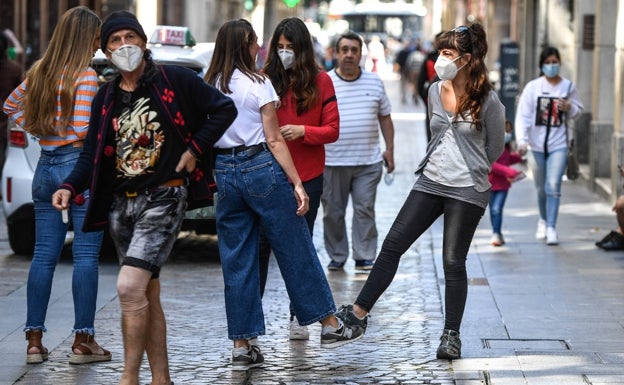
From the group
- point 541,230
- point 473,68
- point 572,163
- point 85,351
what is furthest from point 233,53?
point 541,230

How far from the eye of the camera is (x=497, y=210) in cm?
1231

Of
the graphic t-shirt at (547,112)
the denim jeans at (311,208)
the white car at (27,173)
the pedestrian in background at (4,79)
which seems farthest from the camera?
the pedestrian in background at (4,79)

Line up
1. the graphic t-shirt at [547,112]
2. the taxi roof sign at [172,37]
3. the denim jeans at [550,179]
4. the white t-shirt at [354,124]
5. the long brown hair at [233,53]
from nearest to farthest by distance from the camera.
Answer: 1. the long brown hair at [233,53]
2. the white t-shirt at [354,124]
3. the taxi roof sign at [172,37]
4. the denim jeans at [550,179]
5. the graphic t-shirt at [547,112]

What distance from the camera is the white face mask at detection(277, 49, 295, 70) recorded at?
8.12 meters

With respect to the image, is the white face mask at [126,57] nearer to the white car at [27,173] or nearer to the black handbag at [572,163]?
the white car at [27,173]

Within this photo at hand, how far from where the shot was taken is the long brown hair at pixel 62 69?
7531 mm

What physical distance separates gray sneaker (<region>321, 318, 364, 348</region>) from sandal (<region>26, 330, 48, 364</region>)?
1457mm

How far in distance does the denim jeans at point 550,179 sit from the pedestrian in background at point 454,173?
15.9 feet

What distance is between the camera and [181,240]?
42.7ft

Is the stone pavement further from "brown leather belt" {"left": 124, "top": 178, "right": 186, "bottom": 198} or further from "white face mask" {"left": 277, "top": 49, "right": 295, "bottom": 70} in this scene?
"white face mask" {"left": 277, "top": 49, "right": 295, "bottom": 70}

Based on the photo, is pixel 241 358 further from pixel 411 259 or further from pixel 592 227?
pixel 592 227

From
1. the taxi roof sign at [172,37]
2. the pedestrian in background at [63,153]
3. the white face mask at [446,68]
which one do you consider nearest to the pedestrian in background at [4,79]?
the taxi roof sign at [172,37]

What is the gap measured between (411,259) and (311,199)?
341cm

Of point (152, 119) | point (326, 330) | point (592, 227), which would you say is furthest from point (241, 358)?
point (592, 227)
